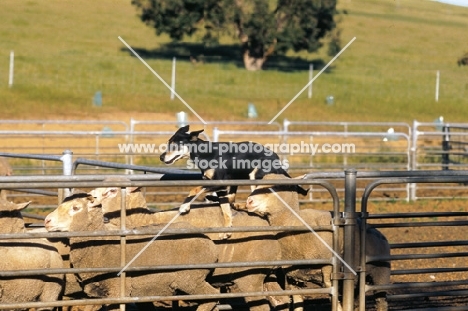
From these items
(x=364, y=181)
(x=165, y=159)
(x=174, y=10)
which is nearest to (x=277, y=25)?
(x=174, y=10)

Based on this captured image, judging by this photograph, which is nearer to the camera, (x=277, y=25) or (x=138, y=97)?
(x=138, y=97)

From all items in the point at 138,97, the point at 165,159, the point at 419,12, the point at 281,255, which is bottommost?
the point at 281,255

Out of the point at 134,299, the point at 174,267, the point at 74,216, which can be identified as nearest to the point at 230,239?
the point at 174,267

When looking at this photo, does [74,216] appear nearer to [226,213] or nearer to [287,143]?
[226,213]

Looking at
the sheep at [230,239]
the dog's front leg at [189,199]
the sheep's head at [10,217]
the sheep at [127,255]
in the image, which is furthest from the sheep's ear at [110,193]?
the sheep's head at [10,217]

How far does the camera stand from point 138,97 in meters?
31.0

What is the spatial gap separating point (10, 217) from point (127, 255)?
2.65 feet

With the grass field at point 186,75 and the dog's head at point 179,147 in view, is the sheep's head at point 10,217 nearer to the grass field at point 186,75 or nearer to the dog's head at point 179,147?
the dog's head at point 179,147

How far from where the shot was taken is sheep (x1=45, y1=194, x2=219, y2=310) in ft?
17.4

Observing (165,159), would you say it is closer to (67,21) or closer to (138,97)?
(138,97)

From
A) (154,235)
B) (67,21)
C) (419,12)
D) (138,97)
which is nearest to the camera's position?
(154,235)

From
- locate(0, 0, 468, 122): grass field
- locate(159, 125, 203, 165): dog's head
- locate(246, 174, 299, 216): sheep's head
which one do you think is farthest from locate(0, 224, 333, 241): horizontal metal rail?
locate(0, 0, 468, 122): grass field

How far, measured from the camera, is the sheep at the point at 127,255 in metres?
5.29

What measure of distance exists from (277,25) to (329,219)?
102 feet
